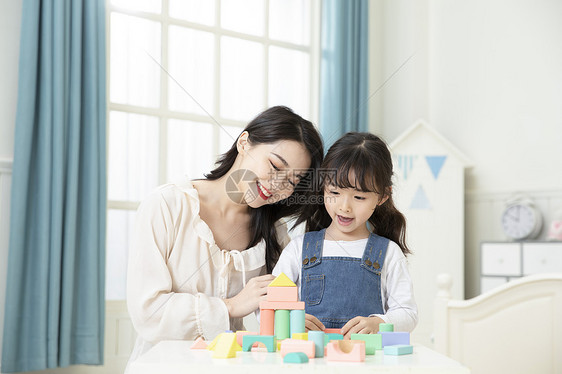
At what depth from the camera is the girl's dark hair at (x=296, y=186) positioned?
52.4 inches

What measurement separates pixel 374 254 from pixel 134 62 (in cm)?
227

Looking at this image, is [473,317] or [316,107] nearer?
[473,317]

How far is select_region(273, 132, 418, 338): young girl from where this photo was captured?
4.11 feet

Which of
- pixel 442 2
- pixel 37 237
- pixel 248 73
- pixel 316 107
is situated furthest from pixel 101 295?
pixel 442 2

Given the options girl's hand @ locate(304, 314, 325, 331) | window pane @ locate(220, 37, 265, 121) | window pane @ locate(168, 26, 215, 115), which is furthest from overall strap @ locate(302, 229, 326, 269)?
window pane @ locate(220, 37, 265, 121)

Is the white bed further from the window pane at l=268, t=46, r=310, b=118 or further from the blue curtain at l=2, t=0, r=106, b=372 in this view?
the window pane at l=268, t=46, r=310, b=118

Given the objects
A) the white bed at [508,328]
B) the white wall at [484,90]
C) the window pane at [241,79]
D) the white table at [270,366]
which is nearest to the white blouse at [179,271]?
the white table at [270,366]

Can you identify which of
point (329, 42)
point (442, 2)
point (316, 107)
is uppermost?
point (442, 2)

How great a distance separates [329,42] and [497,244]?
1.66 m

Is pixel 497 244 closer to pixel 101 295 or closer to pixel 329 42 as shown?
pixel 329 42

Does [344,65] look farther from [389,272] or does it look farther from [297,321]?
[297,321]

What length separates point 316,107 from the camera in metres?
3.79

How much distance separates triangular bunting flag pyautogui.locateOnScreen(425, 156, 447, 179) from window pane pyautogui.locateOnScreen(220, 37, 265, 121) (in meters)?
1.06

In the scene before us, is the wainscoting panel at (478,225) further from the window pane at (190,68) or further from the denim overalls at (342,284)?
the denim overalls at (342,284)
